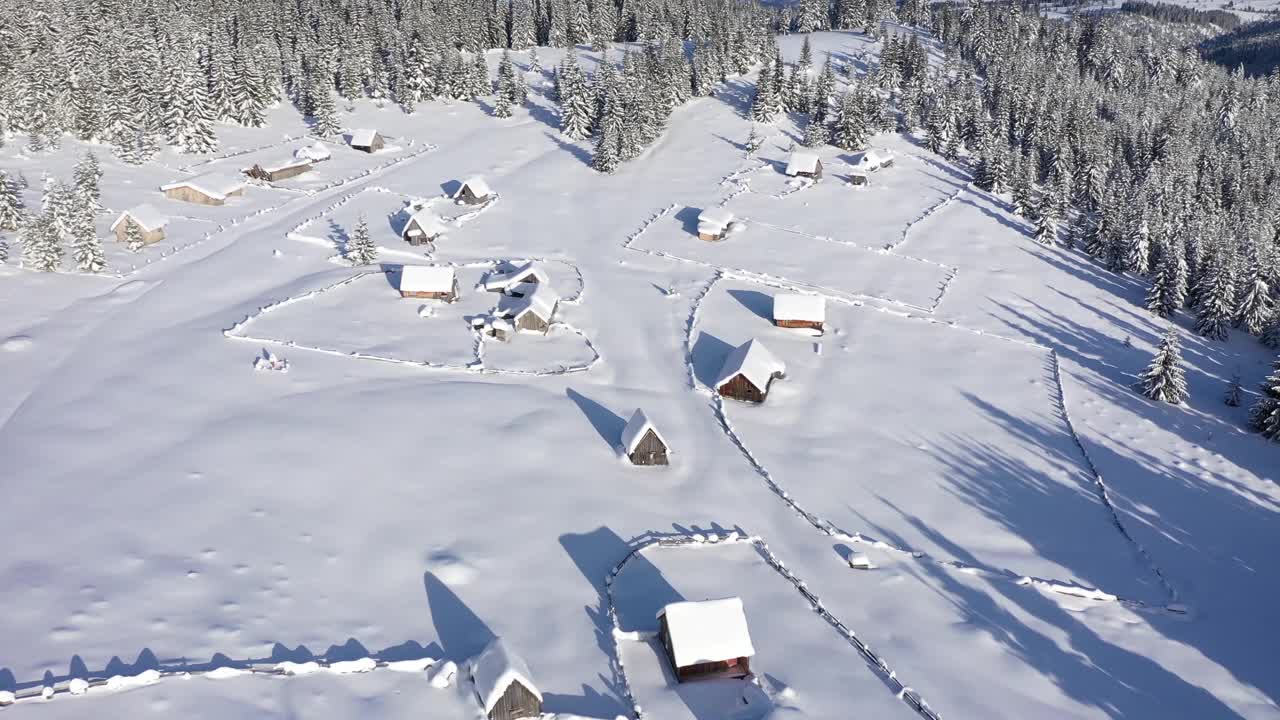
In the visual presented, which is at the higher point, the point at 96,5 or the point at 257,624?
the point at 96,5

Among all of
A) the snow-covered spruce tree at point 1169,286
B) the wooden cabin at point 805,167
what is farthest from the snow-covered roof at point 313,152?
the snow-covered spruce tree at point 1169,286

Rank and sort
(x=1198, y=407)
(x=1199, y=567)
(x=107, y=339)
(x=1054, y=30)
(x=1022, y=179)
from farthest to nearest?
(x=1054, y=30) → (x=1022, y=179) → (x=1198, y=407) → (x=107, y=339) → (x=1199, y=567)

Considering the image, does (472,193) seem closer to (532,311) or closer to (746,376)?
(532,311)

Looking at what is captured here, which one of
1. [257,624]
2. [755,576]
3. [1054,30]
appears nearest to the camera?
[257,624]

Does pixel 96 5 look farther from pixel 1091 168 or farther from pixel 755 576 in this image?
pixel 1091 168

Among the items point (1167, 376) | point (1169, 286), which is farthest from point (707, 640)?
point (1169, 286)

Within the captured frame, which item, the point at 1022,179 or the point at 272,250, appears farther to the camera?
the point at 1022,179

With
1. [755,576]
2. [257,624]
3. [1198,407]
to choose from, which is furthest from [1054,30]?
[257,624]
